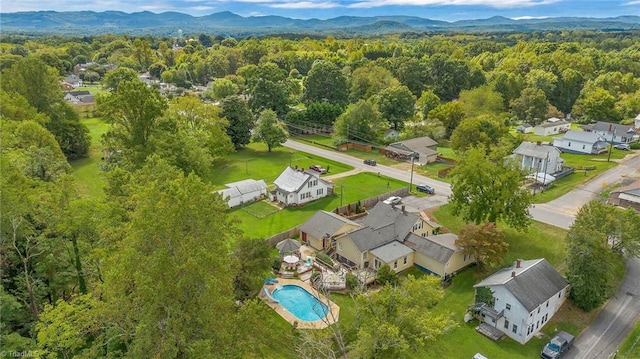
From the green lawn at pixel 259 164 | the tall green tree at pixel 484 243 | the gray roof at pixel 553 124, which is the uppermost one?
the tall green tree at pixel 484 243

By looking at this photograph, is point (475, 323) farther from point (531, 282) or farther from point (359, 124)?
point (359, 124)

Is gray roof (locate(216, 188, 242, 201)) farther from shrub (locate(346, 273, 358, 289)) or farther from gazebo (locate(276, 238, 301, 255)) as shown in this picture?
shrub (locate(346, 273, 358, 289))

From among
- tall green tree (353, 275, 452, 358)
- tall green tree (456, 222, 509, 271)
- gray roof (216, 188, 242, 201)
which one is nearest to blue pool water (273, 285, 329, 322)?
tall green tree (353, 275, 452, 358)

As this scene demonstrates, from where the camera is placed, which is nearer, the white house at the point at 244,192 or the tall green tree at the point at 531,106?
the white house at the point at 244,192

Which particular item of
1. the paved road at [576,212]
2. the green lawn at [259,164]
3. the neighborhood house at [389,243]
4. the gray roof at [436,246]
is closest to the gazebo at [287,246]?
the neighborhood house at [389,243]

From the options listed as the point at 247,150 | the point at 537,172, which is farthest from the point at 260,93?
the point at 537,172

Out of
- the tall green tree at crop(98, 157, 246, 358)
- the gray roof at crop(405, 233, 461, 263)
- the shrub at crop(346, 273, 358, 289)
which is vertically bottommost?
the shrub at crop(346, 273, 358, 289)

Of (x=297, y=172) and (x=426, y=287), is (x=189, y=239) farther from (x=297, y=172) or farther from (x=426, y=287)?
(x=297, y=172)

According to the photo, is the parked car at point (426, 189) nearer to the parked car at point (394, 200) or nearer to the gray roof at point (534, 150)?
the parked car at point (394, 200)
